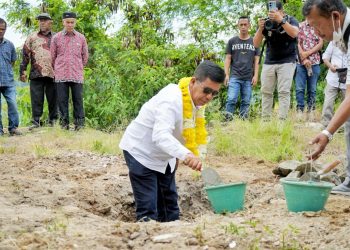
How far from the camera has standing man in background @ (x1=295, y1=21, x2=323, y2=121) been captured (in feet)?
25.6

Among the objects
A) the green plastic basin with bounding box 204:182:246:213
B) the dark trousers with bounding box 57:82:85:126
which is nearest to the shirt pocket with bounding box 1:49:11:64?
the dark trousers with bounding box 57:82:85:126

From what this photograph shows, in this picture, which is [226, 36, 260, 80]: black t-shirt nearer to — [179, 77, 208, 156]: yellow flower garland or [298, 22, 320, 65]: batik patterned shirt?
[298, 22, 320, 65]: batik patterned shirt

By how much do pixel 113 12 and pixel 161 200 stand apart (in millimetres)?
8837

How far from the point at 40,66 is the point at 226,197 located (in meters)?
5.49

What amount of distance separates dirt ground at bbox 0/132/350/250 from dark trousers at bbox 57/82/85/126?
2284mm

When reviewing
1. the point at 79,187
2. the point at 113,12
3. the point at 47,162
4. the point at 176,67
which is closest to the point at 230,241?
the point at 79,187

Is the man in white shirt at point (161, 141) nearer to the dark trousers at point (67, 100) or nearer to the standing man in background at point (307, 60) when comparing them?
the standing man in background at point (307, 60)

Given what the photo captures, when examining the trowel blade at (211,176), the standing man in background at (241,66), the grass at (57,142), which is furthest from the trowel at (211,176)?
the standing man in background at (241,66)

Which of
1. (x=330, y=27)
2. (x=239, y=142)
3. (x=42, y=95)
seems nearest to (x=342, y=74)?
(x=239, y=142)

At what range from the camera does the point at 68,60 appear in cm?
840

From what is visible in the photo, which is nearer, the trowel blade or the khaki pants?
the trowel blade

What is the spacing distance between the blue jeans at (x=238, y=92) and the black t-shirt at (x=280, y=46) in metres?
0.80

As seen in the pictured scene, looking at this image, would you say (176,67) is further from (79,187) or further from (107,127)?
(79,187)

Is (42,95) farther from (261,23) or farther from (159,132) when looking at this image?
(159,132)
